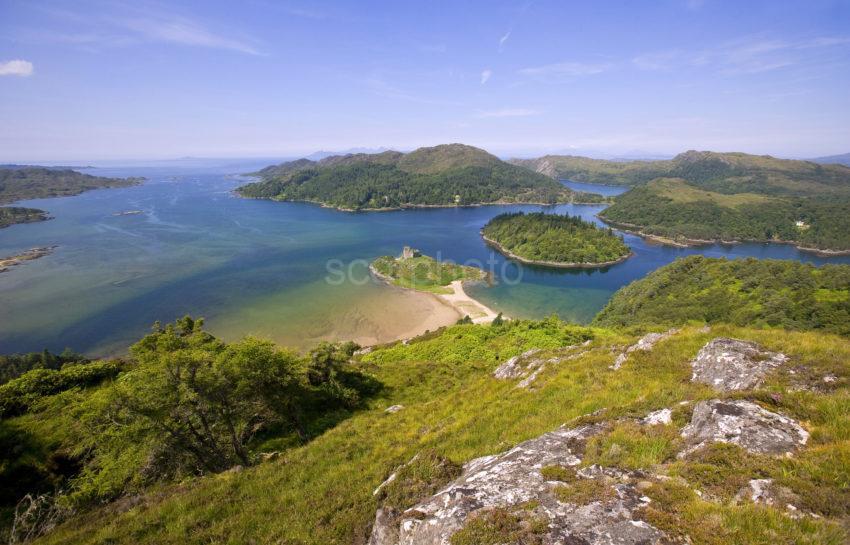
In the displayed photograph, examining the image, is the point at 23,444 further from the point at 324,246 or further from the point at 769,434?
the point at 324,246

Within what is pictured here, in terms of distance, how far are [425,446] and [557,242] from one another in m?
140

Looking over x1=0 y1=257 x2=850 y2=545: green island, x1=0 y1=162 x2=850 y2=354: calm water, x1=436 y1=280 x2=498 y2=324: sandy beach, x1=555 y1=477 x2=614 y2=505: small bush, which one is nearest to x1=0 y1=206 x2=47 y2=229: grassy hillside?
x1=0 y1=162 x2=850 y2=354: calm water

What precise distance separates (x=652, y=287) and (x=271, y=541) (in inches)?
3841

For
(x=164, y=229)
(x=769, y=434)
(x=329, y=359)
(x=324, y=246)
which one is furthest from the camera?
(x=164, y=229)

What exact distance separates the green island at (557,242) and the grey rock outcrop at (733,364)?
413 ft

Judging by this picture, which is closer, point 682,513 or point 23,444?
point 682,513

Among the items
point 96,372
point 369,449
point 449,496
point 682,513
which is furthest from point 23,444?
point 682,513

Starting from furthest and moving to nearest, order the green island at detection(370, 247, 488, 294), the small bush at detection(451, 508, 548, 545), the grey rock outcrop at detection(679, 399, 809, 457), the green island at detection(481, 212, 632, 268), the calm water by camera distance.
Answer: the green island at detection(481, 212, 632, 268) < the green island at detection(370, 247, 488, 294) < the calm water < the grey rock outcrop at detection(679, 399, 809, 457) < the small bush at detection(451, 508, 548, 545)

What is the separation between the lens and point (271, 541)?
8719mm

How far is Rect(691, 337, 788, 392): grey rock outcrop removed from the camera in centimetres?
1114

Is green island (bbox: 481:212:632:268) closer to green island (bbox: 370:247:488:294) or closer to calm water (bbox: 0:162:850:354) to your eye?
calm water (bbox: 0:162:850:354)

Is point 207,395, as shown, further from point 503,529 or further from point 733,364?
point 733,364

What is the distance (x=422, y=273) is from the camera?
109125mm

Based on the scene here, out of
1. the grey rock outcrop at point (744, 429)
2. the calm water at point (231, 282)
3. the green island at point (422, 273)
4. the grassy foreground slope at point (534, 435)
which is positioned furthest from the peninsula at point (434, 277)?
the grey rock outcrop at point (744, 429)
